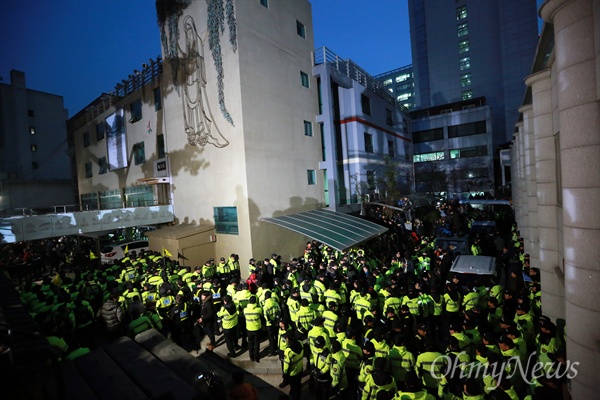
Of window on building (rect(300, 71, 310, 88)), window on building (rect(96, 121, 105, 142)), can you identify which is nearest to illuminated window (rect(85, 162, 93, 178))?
window on building (rect(96, 121, 105, 142))

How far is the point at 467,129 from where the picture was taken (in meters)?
43.6

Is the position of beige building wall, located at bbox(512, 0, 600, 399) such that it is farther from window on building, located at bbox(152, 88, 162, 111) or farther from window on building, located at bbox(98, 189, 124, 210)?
window on building, located at bbox(98, 189, 124, 210)

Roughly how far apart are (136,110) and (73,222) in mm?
10585

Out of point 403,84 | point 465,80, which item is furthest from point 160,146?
point 403,84

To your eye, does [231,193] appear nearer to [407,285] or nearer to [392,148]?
[407,285]

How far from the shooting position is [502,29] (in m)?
54.2

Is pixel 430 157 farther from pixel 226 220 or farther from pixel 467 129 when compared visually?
pixel 226 220

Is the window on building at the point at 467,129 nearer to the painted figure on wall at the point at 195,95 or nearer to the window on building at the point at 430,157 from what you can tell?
the window on building at the point at 430,157

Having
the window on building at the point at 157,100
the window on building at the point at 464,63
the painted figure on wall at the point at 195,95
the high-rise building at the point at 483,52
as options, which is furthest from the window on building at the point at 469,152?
the window on building at the point at 157,100

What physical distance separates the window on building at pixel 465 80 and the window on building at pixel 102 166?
63449 mm

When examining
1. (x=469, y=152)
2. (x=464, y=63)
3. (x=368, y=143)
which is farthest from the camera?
Answer: (x=464, y=63)

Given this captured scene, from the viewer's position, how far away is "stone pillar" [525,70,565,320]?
7.59 meters

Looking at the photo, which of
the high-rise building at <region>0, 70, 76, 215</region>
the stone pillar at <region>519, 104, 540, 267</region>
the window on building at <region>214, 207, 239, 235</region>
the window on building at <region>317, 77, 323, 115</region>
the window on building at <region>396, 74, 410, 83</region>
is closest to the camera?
the stone pillar at <region>519, 104, 540, 267</region>

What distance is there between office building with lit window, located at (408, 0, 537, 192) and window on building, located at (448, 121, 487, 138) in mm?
312
